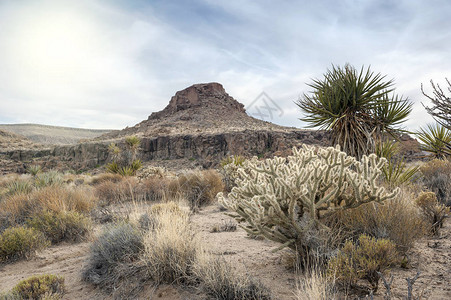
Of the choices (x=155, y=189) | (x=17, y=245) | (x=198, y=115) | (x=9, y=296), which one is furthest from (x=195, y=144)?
(x=9, y=296)

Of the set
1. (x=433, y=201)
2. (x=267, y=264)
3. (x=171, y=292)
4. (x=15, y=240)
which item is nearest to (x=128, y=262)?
(x=171, y=292)

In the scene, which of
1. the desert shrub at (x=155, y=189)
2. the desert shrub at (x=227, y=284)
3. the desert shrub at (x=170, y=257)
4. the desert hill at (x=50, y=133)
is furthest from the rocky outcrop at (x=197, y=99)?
the desert shrub at (x=227, y=284)

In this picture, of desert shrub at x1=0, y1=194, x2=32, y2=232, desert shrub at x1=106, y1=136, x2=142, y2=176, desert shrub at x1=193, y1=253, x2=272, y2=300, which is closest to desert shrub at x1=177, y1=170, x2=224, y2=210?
desert shrub at x1=0, y1=194, x2=32, y2=232

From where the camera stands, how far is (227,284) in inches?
121

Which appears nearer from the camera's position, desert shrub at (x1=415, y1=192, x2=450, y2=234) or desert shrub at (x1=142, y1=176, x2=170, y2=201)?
desert shrub at (x1=415, y1=192, x2=450, y2=234)

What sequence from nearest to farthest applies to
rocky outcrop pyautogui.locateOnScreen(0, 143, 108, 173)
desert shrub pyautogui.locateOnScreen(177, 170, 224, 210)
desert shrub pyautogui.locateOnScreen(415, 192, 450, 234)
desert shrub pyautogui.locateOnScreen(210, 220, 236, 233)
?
desert shrub pyautogui.locateOnScreen(415, 192, 450, 234)
desert shrub pyautogui.locateOnScreen(210, 220, 236, 233)
desert shrub pyautogui.locateOnScreen(177, 170, 224, 210)
rocky outcrop pyautogui.locateOnScreen(0, 143, 108, 173)

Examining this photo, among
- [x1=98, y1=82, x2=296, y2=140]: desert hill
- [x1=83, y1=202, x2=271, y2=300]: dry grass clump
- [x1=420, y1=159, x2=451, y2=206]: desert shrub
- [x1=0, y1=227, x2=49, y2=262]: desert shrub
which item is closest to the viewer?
[x1=83, y1=202, x2=271, y2=300]: dry grass clump

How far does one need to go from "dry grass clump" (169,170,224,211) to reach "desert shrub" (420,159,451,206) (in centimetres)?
629

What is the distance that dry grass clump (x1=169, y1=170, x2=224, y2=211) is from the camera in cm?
970

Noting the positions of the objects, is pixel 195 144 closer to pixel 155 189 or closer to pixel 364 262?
pixel 155 189

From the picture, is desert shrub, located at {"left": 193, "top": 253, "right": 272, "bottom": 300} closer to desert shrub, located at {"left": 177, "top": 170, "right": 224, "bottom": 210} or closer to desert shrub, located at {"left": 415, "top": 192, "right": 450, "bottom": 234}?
desert shrub, located at {"left": 415, "top": 192, "right": 450, "bottom": 234}

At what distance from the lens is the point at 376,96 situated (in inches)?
309

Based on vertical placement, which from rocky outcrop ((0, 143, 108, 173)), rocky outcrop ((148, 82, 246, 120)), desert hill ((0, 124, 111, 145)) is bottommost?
rocky outcrop ((0, 143, 108, 173))

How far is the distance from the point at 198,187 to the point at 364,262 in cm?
719
